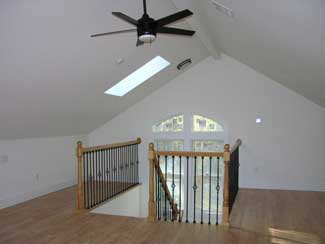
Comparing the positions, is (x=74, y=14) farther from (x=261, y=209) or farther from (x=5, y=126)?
(x=261, y=209)

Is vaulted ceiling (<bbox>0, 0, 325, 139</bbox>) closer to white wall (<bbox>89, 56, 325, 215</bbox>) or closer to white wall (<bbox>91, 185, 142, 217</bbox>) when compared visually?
white wall (<bbox>89, 56, 325, 215</bbox>)

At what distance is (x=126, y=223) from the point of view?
378 cm

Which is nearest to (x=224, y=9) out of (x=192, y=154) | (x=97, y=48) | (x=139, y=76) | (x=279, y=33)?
(x=279, y=33)

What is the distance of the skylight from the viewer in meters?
5.51

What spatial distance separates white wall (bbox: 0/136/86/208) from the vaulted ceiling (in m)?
0.28

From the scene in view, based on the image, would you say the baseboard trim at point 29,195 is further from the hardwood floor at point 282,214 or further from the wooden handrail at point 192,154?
the hardwood floor at point 282,214

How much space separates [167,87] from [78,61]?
3.06m

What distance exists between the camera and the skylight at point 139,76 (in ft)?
18.1

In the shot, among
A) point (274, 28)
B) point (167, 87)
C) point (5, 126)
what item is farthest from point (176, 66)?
point (5, 126)

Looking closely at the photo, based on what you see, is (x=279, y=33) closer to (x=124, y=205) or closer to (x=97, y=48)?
(x=97, y=48)

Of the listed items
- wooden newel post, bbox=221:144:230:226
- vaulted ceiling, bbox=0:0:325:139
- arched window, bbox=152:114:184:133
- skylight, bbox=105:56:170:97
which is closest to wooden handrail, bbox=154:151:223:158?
wooden newel post, bbox=221:144:230:226

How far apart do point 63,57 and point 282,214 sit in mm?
3878

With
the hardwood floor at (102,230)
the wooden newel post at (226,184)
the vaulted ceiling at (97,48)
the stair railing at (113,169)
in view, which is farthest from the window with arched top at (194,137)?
the wooden newel post at (226,184)

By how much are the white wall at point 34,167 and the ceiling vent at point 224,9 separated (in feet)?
12.9
